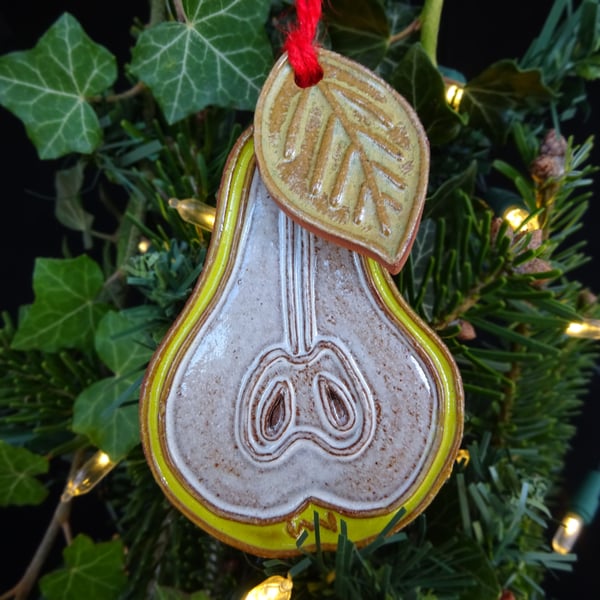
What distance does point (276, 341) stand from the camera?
0.30 m

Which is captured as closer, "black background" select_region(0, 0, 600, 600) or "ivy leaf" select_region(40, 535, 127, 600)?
"ivy leaf" select_region(40, 535, 127, 600)

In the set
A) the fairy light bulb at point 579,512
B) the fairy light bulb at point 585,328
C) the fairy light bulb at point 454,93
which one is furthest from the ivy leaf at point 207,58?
the fairy light bulb at point 579,512

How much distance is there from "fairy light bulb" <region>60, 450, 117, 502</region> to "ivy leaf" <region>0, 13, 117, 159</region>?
0.60 feet

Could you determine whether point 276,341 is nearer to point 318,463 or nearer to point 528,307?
point 318,463

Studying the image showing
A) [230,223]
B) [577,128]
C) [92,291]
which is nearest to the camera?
[230,223]

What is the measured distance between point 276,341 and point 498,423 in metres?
0.20

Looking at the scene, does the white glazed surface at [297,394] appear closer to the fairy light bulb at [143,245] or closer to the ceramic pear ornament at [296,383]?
the ceramic pear ornament at [296,383]

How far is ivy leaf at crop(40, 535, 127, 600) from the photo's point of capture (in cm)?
41

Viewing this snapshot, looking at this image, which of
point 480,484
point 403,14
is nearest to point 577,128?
point 403,14

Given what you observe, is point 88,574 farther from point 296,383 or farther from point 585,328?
A: point 585,328

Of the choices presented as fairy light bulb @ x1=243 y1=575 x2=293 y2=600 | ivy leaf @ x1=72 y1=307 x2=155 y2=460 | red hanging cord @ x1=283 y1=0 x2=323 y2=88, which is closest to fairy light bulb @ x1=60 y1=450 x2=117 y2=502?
ivy leaf @ x1=72 y1=307 x2=155 y2=460

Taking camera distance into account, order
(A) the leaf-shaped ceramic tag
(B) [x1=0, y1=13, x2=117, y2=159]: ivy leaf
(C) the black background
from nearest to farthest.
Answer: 1. (A) the leaf-shaped ceramic tag
2. (B) [x1=0, y1=13, x2=117, y2=159]: ivy leaf
3. (C) the black background

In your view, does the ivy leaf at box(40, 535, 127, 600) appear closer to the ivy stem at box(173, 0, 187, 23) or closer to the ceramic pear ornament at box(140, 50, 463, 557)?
the ceramic pear ornament at box(140, 50, 463, 557)

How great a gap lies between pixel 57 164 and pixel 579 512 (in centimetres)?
54
